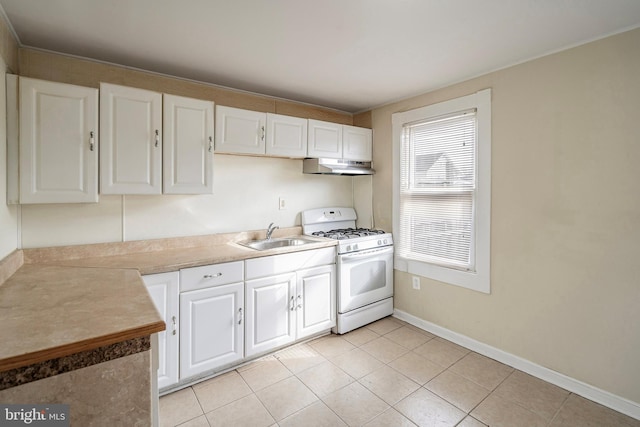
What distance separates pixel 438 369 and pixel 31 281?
2.71 metres

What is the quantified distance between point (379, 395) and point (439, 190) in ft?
6.06

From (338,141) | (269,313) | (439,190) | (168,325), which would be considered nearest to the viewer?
(168,325)

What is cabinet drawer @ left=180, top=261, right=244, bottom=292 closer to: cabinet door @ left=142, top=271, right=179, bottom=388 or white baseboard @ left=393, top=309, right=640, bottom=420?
cabinet door @ left=142, top=271, right=179, bottom=388

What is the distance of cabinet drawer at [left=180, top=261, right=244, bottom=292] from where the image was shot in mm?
2084

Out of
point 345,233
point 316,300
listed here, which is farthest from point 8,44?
point 345,233

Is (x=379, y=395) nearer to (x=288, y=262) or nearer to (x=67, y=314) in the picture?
(x=288, y=262)

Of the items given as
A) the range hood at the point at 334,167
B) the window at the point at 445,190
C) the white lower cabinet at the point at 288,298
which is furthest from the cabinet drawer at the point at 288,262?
the window at the point at 445,190

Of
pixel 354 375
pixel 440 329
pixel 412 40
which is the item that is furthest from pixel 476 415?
pixel 412 40

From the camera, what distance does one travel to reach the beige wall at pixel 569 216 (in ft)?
6.21

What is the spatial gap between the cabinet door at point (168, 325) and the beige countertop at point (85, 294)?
0.27ft

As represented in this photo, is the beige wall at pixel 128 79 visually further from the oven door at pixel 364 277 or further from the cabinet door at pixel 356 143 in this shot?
the oven door at pixel 364 277

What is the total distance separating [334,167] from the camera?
3.15m

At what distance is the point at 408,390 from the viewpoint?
2.12m

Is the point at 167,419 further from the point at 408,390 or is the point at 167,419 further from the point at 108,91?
the point at 108,91
